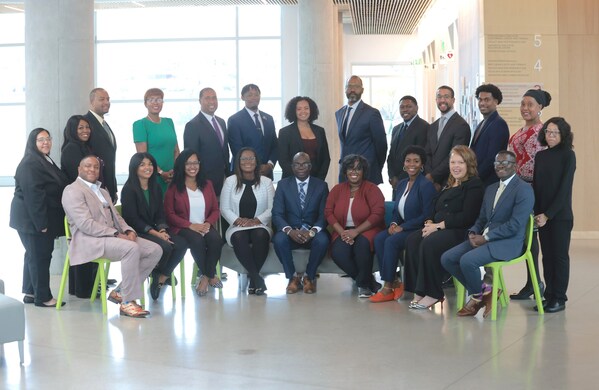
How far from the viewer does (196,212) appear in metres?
8.10

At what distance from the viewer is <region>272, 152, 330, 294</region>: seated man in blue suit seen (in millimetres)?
7980

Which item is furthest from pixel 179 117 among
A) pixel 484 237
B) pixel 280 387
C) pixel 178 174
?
pixel 280 387

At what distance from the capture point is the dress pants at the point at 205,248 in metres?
7.90

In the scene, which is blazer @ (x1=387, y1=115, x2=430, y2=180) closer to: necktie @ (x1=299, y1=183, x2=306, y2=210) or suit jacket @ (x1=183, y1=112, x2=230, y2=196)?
necktie @ (x1=299, y1=183, x2=306, y2=210)

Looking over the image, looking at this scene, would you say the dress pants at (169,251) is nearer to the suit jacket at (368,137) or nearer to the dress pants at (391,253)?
the dress pants at (391,253)

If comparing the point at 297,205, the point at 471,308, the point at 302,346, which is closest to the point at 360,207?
the point at 297,205

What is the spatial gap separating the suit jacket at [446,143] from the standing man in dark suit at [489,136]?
8.0 inches

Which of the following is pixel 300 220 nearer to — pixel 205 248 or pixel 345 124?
pixel 205 248

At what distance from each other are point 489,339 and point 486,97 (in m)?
2.49

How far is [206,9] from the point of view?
2516cm

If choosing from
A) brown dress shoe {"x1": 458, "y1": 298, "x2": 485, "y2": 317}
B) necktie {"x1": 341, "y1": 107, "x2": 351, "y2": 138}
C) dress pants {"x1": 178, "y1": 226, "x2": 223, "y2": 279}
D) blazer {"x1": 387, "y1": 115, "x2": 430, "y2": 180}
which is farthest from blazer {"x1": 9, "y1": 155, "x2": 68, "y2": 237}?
brown dress shoe {"x1": 458, "y1": 298, "x2": 485, "y2": 317}

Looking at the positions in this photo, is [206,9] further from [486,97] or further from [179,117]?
[486,97]

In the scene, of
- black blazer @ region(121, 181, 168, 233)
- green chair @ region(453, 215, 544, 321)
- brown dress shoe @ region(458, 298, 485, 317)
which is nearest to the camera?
green chair @ region(453, 215, 544, 321)

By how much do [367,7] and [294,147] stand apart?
500 inches
